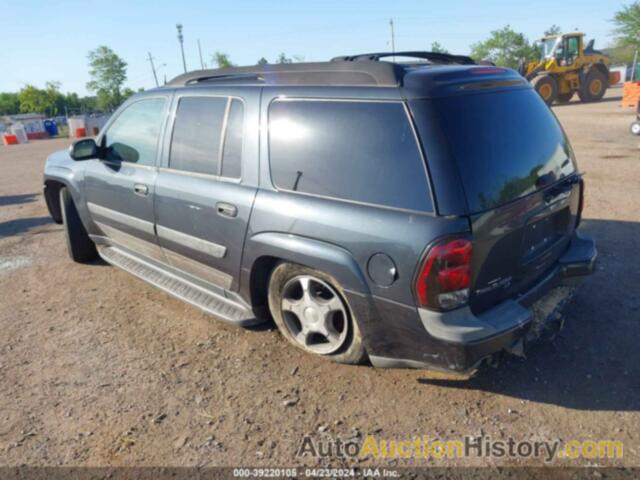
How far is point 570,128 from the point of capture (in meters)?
14.5

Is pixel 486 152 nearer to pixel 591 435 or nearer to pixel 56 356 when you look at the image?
pixel 591 435

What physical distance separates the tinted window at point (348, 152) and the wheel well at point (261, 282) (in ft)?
1.82

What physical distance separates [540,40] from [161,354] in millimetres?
25647

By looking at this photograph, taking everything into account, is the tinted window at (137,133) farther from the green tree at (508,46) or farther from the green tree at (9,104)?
the green tree at (9,104)

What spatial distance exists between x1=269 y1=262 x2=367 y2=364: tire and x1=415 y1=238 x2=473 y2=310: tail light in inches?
22.3

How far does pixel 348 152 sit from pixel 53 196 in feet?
15.1

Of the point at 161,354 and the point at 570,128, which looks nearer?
the point at 161,354

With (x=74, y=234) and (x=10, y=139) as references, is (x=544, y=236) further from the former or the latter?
(x=10, y=139)

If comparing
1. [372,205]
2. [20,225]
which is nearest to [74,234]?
[20,225]

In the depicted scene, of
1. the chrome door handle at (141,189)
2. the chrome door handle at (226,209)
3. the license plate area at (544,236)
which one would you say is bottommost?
the license plate area at (544,236)

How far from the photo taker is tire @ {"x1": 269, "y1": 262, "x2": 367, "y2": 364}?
2902 millimetres

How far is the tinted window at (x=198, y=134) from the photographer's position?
11.0 ft

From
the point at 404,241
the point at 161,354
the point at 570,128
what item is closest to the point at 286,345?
the point at 161,354

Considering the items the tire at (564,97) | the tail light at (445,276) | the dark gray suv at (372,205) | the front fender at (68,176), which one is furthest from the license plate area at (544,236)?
the tire at (564,97)
